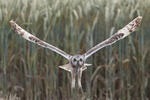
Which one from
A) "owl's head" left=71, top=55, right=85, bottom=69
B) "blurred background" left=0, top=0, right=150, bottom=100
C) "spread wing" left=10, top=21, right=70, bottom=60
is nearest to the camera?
"owl's head" left=71, top=55, right=85, bottom=69

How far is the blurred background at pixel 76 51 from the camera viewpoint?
16.0ft

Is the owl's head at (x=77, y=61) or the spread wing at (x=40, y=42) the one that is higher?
the spread wing at (x=40, y=42)

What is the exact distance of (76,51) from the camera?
4.88m

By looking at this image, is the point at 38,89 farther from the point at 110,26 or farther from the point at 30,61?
the point at 110,26

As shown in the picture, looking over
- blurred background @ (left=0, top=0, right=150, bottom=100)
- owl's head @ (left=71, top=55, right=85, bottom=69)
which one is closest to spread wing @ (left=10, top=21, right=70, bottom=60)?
owl's head @ (left=71, top=55, right=85, bottom=69)

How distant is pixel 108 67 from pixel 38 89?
0.76 metres

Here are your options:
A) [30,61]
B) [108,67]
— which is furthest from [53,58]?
[108,67]

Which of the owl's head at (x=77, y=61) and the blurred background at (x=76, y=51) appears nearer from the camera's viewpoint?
the owl's head at (x=77, y=61)

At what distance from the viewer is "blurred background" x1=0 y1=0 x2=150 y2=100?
4883 millimetres

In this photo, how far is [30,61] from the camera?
507 centimetres

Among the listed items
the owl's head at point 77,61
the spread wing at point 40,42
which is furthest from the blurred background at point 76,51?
the owl's head at point 77,61

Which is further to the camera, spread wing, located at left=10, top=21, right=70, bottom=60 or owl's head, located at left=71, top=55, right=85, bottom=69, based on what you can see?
spread wing, located at left=10, top=21, right=70, bottom=60

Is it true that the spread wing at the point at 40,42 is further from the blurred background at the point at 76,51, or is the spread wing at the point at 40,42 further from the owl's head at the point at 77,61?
the blurred background at the point at 76,51

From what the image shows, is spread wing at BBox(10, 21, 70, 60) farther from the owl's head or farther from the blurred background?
the blurred background
